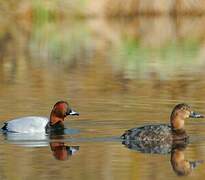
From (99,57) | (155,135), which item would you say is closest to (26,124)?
(155,135)

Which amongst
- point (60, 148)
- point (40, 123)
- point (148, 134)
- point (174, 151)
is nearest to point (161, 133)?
point (148, 134)

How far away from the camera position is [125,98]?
16.6 metres

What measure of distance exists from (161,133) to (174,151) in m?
0.62

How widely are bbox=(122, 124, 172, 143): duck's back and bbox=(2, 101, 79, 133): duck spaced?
131cm

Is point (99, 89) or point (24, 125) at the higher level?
point (99, 89)

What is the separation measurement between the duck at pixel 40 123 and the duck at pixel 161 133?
125cm

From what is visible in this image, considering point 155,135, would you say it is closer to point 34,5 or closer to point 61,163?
point 61,163

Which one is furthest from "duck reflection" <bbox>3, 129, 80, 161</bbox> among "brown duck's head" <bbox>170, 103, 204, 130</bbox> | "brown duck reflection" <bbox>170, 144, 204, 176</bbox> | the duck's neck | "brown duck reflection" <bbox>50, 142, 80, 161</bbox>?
"brown duck's head" <bbox>170, 103, 204, 130</bbox>

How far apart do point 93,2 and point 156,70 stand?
51.5 feet

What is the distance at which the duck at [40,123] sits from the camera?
13477mm

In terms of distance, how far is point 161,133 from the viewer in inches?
506

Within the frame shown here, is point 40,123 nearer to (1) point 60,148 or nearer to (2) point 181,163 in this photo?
(1) point 60,148

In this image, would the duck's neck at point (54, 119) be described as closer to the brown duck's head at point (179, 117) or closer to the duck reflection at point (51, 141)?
the duck reflection at point (51, 141)

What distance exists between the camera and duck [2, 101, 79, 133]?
13.5m
